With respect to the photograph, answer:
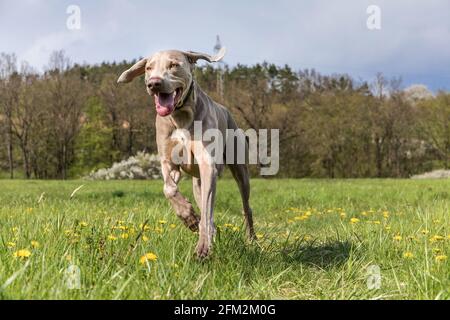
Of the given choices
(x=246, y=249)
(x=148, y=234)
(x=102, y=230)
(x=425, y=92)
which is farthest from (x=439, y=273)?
(x=425, y=92)

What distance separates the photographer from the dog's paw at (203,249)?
4125 mm

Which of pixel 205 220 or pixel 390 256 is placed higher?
pixel 205 220

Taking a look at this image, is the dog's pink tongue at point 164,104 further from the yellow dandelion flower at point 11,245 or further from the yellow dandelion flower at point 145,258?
the yellow dandelion flower at point 11,245

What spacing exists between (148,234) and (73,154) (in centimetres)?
5027

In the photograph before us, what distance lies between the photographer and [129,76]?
514cm

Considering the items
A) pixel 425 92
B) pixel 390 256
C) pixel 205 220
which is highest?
pixel 425 92

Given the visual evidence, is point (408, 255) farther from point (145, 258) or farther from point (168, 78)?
point (168, 78)

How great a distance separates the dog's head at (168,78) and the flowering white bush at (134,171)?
106 ft

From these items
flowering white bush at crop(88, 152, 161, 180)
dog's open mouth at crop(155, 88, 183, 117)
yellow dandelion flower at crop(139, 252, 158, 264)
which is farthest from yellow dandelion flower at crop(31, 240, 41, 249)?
flowering white bush at crop(88, 152, 161, 180)

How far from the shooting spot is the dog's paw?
4.12 meters

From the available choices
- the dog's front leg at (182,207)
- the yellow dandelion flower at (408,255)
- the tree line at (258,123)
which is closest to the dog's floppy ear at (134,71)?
the dog's front leg at (182,207)

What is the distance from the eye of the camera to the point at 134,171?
36844 millimetres

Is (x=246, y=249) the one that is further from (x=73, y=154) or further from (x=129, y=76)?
(x=73, y=154)

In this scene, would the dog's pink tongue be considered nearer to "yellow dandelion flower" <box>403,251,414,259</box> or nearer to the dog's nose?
the dog's nose
